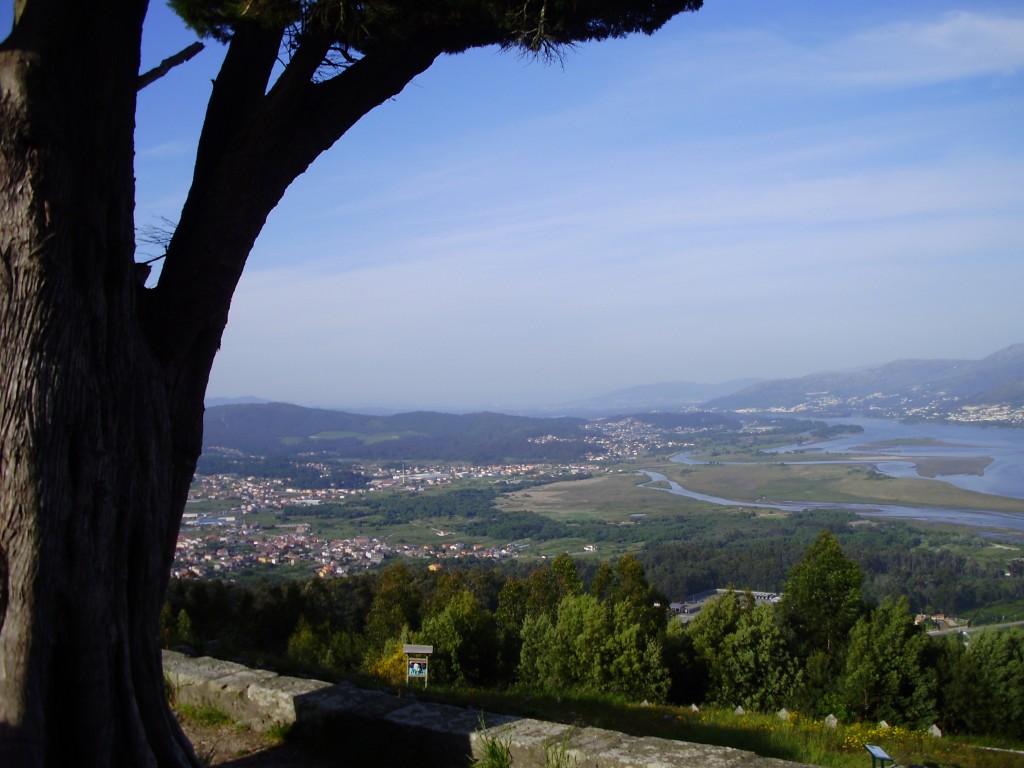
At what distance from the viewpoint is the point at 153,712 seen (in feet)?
11.7

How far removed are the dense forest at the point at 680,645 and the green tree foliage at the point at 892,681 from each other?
0.07ft

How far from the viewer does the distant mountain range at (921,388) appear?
107 m

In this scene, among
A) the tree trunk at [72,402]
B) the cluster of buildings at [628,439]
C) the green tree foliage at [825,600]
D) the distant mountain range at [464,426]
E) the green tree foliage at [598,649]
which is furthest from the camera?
the cluster of buildings at [628,439]

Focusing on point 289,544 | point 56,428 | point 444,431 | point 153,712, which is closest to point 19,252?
point 56,428

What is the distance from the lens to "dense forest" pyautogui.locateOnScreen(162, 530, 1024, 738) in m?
13.0

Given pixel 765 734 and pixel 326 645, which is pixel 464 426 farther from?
pixel 765 734

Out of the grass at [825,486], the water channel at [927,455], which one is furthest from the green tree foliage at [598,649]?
the grass at [825,486]

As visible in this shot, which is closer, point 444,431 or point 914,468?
point 914,468

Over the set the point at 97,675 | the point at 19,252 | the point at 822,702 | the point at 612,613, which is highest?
the point at 19,252

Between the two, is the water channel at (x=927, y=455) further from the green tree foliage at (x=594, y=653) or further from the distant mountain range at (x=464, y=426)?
the green tree foliage at (x=594, y=653)

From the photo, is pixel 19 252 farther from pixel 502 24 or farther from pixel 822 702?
pixel 822 702

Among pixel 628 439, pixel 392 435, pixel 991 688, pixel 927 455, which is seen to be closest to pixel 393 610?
pixel 991 688

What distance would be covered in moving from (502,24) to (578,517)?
56.0 meters

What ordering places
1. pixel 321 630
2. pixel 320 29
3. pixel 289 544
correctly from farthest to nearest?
pixel 289 544 → pixel 321 630 → pixel 320 29
